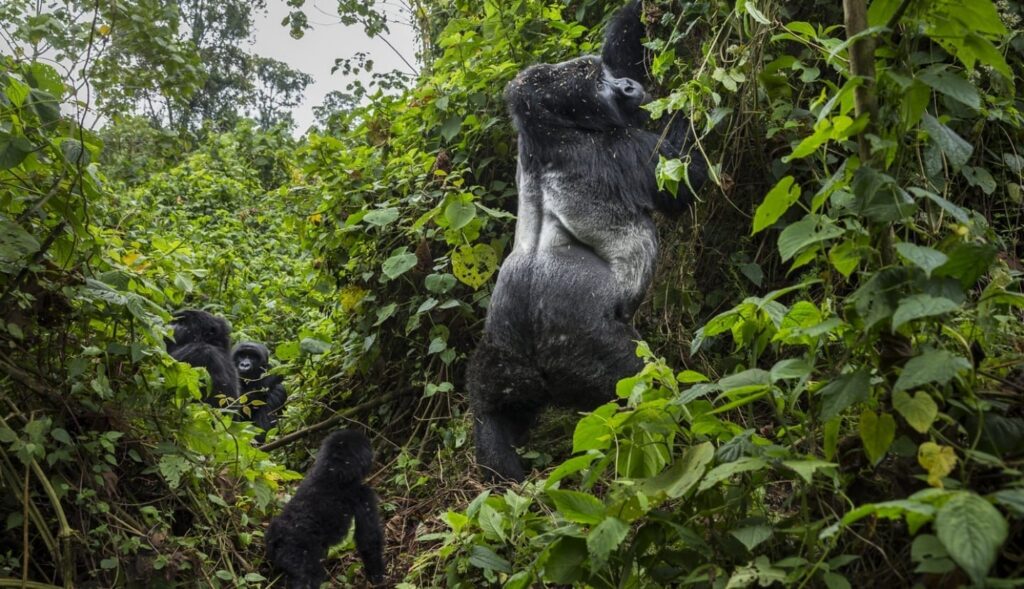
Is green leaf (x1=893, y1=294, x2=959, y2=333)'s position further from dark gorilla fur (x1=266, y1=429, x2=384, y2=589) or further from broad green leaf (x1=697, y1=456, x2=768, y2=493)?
dark gorilla fur (x1=266, y1=429, x2=384, y2=589)

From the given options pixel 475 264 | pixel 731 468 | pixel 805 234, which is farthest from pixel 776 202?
pixel 475 264

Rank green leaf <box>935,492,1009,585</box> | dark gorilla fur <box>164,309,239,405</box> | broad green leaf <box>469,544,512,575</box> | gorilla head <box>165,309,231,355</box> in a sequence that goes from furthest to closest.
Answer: gorilla head <box>165,309,231,355</box> → dark gorilla fur <box>164,309,239,405</box> → broad green leaf <box>469,544,512,575</box> → green leaf <box>935,492,1009,585</box>

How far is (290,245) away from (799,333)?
674 cm

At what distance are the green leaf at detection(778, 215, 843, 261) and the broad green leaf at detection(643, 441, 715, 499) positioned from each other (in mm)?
413

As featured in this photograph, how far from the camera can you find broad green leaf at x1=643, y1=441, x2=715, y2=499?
1.88m

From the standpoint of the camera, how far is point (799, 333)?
1884 mm

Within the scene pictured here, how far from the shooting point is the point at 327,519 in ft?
10.3

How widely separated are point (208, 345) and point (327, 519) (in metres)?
2.68

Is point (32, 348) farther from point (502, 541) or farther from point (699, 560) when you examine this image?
point (699, 560)

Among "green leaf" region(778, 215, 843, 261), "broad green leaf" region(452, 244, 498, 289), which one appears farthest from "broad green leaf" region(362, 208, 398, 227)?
"green leaf" region(778, 215, 843, 261)

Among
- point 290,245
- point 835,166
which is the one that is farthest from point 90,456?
point 290,245

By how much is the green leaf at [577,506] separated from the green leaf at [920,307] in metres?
0.70

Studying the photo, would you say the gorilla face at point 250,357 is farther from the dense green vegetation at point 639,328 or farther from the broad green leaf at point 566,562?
the broad green leaf at point 566,562

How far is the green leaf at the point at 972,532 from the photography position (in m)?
1.33
